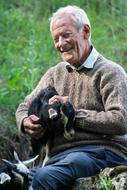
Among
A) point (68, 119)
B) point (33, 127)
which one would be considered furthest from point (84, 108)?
point (33, 127)

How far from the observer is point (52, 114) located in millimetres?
5184

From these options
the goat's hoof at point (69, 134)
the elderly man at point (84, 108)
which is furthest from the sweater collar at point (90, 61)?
the goat's hoof at point (69, 134)

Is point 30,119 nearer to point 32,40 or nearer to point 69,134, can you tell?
point 69,134

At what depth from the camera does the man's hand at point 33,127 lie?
5.33 metres

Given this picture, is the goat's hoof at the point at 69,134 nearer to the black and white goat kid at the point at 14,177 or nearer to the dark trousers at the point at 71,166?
the dark trousers at the point at 71,166

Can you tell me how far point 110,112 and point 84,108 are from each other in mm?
261

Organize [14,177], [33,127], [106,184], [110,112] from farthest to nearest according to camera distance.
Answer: [33,127] < [110,112] < [14,177] < [106,184]

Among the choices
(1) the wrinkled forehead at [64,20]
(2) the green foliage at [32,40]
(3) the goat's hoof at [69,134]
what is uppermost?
(1) the wrinkled forehead at [64,20]

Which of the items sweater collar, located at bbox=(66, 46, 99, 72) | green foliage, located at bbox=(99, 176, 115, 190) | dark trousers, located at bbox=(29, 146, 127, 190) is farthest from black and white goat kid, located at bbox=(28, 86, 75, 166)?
green foliage, located at bbox=(99, 176, 115, 190)

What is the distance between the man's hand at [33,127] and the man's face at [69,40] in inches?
19.3

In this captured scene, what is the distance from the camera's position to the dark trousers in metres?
5.03

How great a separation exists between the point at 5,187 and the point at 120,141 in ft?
2.88

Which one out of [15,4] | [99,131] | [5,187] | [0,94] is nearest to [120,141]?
[99,131]

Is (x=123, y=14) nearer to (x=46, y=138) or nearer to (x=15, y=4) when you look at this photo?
(x=15, y=4)
